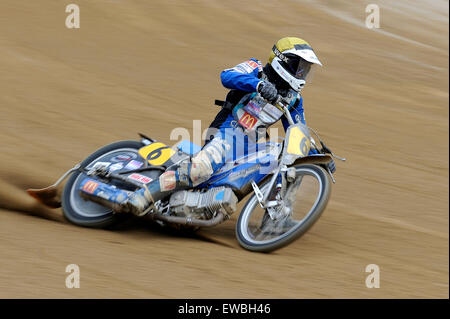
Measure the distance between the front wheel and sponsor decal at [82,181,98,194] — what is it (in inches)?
57.9

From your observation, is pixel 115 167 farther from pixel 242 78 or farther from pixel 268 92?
pixel 268 92

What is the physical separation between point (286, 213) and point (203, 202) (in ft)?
2.55

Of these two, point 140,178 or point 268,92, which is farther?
point 140,178

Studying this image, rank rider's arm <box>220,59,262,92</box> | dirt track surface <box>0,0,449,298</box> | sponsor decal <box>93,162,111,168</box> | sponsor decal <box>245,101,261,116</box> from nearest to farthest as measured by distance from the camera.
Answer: dirt track surface <box>0,0,449,298</box>
rider's arm <box>220,59,262,92</box>
sponsor decal <box>245,101,261,116</box>
sponsor decal <box>93,162,111,168</box>

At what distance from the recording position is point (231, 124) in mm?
6527

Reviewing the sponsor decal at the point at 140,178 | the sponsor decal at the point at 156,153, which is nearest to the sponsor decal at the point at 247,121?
the sponsor decal at the point at 156,153

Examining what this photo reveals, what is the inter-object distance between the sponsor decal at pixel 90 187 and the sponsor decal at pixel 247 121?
5.07 feet

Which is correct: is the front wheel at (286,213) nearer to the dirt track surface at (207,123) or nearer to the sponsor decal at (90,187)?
the dirt track surface at (207,123)

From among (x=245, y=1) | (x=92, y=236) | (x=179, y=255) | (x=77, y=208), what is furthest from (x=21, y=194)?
(x=245, y=1)

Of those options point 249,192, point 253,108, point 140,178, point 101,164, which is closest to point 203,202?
point 249,192

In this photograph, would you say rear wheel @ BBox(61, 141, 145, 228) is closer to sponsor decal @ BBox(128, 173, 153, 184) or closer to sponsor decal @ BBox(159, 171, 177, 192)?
sponsor decal @ BBox(128, 173, 153, 184)

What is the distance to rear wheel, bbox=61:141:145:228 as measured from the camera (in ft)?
21.7

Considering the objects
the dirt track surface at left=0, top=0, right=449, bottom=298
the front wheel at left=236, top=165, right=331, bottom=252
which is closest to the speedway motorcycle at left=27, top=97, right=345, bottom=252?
the front wheel at left=236, top=165, right=331, bottom=252

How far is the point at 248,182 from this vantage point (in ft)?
20.7
